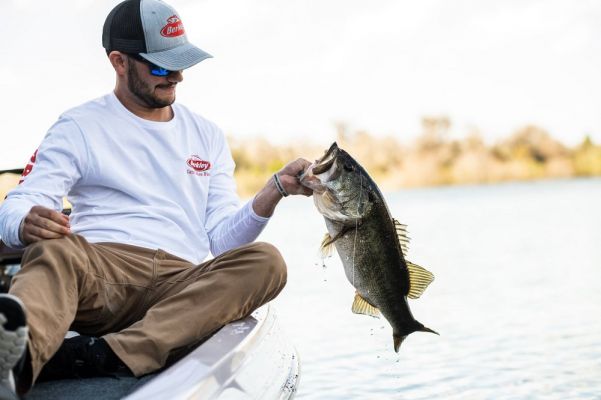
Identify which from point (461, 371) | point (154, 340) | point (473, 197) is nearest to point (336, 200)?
point (154, 340)

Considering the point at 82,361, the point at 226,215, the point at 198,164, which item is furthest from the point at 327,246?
the point at 82,361

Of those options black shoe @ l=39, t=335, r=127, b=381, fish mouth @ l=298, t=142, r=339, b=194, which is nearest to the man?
black shoe @ l=39, t=335, r=127, b=381

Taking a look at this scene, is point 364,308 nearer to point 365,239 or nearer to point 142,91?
point 365,239

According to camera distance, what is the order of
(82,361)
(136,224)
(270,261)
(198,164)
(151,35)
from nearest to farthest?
(82,361), (270,261), (136,224), (151,35), (198,164)

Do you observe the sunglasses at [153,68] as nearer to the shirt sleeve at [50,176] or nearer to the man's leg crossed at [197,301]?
the shirt sleeve at [50,176]

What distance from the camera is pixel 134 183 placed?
3482 millimetres

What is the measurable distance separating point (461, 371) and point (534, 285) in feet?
14.9

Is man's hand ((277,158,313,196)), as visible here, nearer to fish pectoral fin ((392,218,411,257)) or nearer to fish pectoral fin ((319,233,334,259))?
fish pectoral fin ((319,233,334,259))

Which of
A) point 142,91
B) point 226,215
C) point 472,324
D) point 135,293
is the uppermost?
point 142,91

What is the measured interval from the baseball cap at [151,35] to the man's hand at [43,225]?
0.80 meters

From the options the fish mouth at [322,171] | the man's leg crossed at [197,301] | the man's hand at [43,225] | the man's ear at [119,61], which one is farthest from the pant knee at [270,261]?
the man's ear at [119,61]

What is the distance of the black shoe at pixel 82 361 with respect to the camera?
283cm

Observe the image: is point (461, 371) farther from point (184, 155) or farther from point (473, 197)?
point (473, 197)

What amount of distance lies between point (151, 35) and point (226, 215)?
2.38 feet
